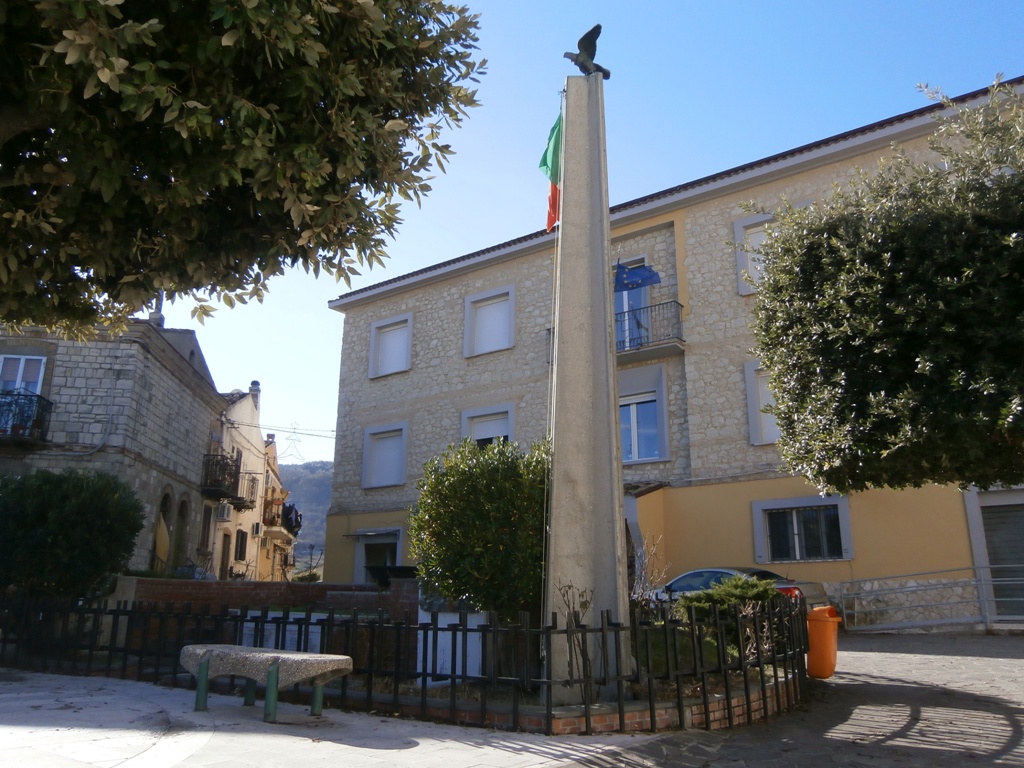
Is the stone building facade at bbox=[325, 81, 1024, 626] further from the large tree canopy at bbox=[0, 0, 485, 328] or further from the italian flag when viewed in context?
the large tree canopy at bbox=[0, 0, 485, 328]

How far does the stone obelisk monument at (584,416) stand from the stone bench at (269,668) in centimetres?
187

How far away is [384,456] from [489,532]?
16.2 metres

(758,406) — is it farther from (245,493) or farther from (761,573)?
(245,493)

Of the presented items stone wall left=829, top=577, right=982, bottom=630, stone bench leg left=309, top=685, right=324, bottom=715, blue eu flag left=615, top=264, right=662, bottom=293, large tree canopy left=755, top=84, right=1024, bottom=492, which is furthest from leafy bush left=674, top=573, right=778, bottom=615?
blue eu flag left=615, top=264, right=662, bottom=293

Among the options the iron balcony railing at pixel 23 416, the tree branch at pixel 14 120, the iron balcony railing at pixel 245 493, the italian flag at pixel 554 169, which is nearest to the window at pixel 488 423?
the iron balcony railing at pixel 23 416

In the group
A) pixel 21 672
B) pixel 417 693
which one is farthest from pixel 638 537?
pixel 21 672

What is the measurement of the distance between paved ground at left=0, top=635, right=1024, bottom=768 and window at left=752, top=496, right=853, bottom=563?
7.44 m

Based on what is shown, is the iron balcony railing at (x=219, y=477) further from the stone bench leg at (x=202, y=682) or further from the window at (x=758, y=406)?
the stone bench leg at (x=202, y=682)

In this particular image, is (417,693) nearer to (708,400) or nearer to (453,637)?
(453,637)

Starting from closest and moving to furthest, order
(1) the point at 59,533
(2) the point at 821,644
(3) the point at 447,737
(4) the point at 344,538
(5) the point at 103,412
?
(3) the point at 447,737
(2) the point at 821,644
(1) the point at 59,533
(5) the point at 103,412
(4) the point at 344,538

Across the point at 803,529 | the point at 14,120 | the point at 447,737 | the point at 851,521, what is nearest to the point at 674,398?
the point at 803,529

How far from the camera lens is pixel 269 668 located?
6.19m

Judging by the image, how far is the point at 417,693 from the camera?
7.13 meters

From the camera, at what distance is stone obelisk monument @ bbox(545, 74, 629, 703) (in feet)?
23.9
